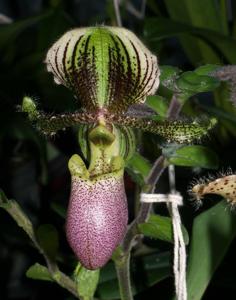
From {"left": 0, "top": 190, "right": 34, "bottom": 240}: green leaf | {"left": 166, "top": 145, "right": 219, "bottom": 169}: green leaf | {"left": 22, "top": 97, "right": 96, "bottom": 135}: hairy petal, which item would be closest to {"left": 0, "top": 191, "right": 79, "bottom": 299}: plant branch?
{"left": 0, "top": 190, "right": 34, "bottom": 240}: green leaf

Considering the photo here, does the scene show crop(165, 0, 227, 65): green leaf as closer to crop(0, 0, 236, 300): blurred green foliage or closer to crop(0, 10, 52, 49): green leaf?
crop(0, 0, 236, 300): blurred green foliage

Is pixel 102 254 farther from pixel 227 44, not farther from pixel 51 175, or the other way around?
pixel 51 175

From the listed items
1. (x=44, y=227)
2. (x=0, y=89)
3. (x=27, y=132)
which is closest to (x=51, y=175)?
(x=27, y=132)

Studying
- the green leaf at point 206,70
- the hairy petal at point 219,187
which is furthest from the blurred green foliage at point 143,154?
the hairy petal at point 219,187

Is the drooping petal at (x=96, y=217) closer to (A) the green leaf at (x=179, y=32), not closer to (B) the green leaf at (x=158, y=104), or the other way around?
(B) the green leaf at (x=158, y=104)

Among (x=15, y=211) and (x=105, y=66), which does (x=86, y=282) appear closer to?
(x=15, y=211)
